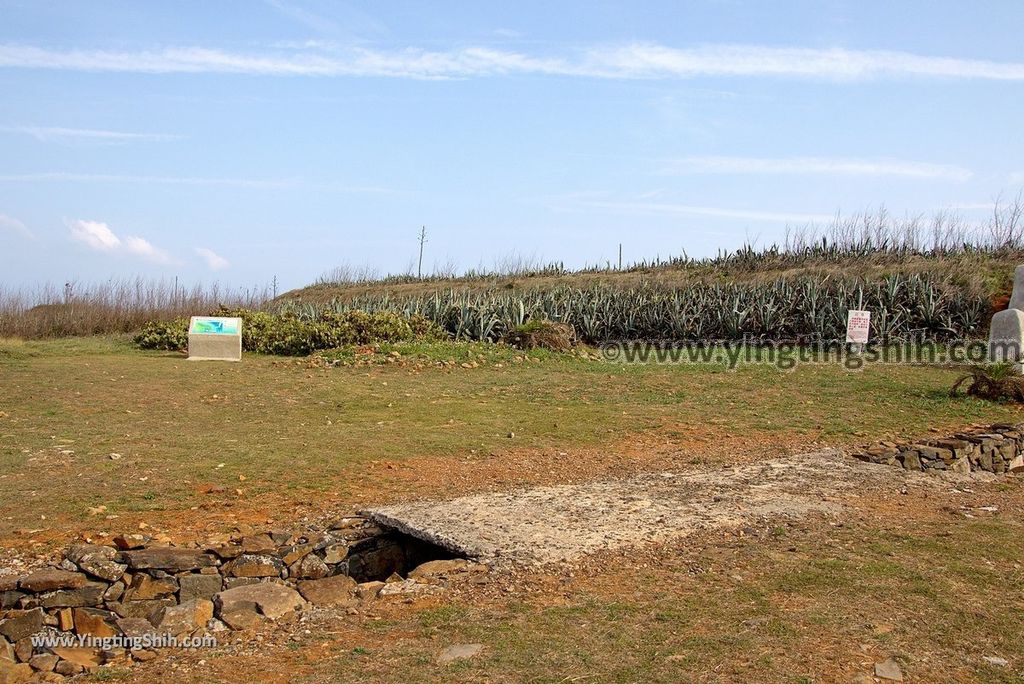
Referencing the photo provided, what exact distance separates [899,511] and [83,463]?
Answer: 6231 millimetres

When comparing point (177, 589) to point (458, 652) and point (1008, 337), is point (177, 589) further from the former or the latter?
point (1008, 337)

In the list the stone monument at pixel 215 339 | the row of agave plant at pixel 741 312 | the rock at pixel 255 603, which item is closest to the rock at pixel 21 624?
the rock at pixel 255 603

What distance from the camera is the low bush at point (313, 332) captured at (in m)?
16.2

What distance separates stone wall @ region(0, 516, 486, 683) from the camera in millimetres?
4047

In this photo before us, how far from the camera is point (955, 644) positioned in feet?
Result: 12.4

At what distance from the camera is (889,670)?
3.50 m

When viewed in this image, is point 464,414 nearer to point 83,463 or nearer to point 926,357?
point 83,463

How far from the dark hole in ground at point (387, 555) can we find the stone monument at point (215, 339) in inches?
407

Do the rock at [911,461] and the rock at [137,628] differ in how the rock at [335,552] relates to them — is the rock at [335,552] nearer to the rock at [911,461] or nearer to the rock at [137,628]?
the rock at [137,628]

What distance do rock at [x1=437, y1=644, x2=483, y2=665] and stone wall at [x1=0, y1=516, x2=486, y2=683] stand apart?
2.42 feet

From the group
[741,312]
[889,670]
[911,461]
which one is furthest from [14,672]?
[741,312]

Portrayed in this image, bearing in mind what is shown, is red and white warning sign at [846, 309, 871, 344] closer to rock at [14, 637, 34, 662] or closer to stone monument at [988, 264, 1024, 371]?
stone monument at [988, 264, 1024, 371]

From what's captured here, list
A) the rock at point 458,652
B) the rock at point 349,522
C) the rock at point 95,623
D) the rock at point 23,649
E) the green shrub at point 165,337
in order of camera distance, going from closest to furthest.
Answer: the rock at point 458,652 → the rock at point 23,649 → the rock at point 95,623 → the rock at point 349,522 → the green shrub at point 165,337

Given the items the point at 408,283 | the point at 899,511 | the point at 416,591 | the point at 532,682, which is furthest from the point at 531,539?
the point at 408,283
